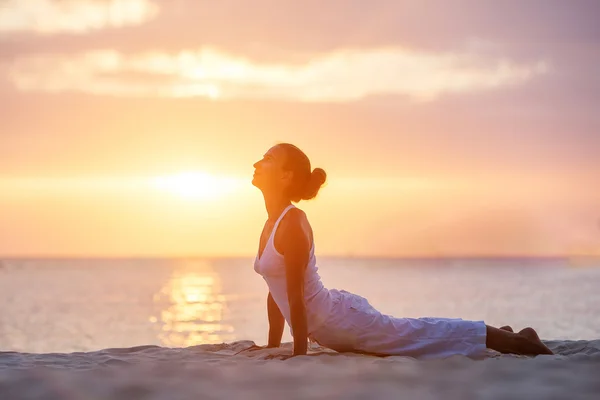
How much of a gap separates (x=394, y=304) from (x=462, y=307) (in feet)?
10.6

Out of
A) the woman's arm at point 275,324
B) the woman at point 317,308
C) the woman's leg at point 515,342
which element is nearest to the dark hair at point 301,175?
the woman at point 317,308

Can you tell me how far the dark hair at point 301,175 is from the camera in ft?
18.3

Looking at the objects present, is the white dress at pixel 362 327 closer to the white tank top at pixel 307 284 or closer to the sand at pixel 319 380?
the white tank top at pixel 307 284

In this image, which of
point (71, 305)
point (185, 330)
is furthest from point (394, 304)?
point (71, 305)

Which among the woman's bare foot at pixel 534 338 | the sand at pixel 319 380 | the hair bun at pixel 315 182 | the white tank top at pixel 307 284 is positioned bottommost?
the sand at pixel 319 380

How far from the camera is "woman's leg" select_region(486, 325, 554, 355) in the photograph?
17.5 ft

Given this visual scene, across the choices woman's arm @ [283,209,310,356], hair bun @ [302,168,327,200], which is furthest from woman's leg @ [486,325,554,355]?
hair bun @ [302,168,327,200]

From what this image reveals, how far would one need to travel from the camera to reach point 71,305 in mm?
32406

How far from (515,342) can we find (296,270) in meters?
1.67

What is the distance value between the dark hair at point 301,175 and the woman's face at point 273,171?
0.04m

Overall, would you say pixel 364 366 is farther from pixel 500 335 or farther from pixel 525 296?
pixel 525 296

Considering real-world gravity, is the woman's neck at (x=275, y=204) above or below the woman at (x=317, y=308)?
above

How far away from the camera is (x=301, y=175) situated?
18.4 ft

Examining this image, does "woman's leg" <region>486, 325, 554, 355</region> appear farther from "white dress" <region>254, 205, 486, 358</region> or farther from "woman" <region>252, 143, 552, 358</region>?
"white dress" <region>254, 205, 486, 358</region>
